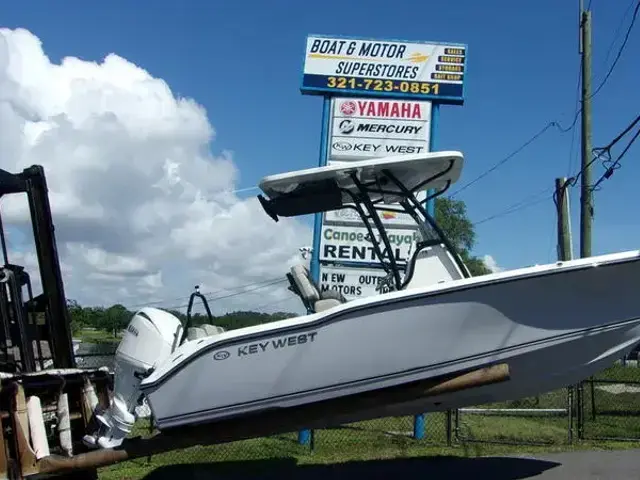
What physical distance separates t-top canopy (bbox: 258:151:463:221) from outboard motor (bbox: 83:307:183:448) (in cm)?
144

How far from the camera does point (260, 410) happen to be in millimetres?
5527

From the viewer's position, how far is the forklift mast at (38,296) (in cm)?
643

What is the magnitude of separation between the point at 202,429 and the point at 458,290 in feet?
7.39

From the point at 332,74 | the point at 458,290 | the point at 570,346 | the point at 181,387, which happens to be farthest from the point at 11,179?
the point at 332,74

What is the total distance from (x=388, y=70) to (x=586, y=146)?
5.09m

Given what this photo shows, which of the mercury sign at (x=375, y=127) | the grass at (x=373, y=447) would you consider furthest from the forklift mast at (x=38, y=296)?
the mercury sign at (x=375, y=127)

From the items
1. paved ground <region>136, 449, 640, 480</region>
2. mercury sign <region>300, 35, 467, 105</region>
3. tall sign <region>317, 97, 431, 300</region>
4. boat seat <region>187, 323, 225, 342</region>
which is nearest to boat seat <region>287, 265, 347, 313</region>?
boat seat <region>187, 323, 225, 342</region>

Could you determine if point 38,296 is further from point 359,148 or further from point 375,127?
point 375,127

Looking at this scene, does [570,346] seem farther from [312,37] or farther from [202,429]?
[312,37]

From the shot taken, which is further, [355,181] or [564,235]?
[564,235]

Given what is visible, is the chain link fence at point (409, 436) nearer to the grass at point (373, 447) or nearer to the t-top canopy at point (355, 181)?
the grass at point (373, 447)

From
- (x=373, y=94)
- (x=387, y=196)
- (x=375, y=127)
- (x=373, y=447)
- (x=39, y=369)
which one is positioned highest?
(x=373, y=94)

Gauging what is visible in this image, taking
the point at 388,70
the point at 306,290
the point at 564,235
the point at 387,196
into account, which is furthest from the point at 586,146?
Result: the point at 306,290

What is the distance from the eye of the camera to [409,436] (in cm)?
1000
